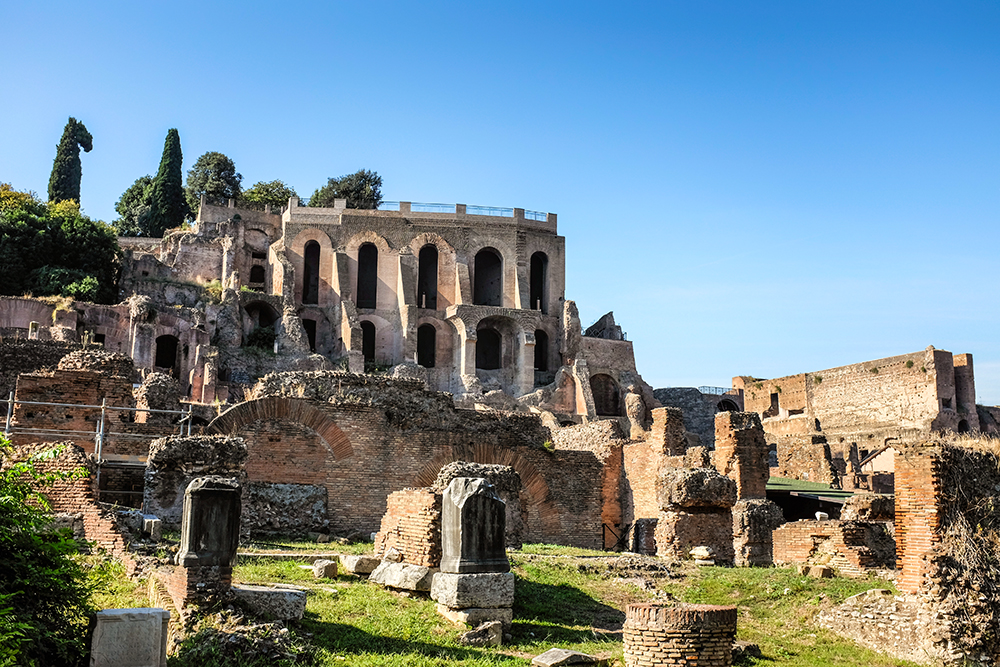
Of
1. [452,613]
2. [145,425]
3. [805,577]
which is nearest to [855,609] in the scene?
[805,577]

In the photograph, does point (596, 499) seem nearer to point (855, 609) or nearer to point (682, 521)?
point (682, 521)

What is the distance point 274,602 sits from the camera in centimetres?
805

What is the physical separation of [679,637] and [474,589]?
7.11ft

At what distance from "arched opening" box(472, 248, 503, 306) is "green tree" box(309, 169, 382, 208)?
10312 millimetres

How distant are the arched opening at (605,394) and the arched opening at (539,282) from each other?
15.6 ft

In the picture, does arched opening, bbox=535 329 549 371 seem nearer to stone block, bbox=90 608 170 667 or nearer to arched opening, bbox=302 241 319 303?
arched opening, bbox=302 241 319 303

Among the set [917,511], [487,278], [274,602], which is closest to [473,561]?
[274,602]

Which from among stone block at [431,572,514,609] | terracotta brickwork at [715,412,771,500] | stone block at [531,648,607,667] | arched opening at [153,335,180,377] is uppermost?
arched opening at [153,335,180,377]

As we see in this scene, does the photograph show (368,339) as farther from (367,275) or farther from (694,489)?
(694,489)

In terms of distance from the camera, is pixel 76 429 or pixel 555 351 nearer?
pixel 76 429

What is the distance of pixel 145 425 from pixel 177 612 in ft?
30.0

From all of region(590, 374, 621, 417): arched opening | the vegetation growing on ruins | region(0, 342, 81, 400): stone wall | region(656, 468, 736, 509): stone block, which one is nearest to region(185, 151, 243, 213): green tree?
the vegetation growing on ruins

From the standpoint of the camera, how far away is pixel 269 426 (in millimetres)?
15586

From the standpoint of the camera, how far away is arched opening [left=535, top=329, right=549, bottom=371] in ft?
161
